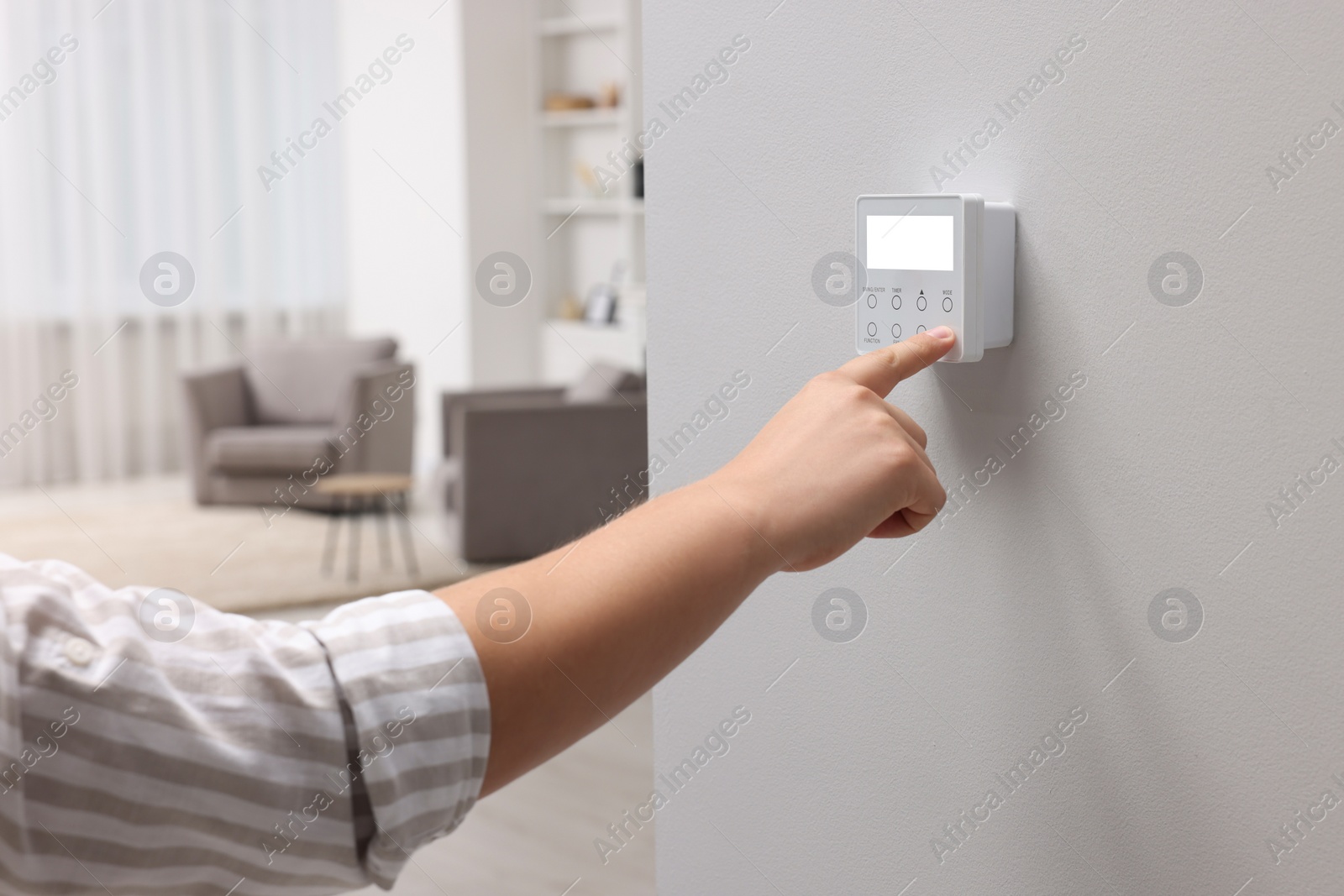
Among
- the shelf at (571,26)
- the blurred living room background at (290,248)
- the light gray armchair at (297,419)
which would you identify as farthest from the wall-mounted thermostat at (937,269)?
the shelf at (571,26)

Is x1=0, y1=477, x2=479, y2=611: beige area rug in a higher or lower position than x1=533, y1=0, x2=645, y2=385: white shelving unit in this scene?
lower

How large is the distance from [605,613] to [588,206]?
5908 mm

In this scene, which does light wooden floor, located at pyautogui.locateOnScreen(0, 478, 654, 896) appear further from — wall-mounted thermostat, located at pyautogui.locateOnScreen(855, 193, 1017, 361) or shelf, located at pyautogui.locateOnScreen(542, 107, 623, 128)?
shelf, located at pyautogui.locateOnScreen(542, 107, 623, 128)

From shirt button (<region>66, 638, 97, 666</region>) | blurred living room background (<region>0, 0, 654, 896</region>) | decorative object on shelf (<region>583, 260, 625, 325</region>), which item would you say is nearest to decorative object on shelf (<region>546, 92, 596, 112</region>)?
blurred living room background (<region>0, 0, 654, 896</region>)

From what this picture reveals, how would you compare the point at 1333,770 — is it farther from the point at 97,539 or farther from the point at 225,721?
the point at 97,539

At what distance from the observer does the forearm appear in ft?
1.47

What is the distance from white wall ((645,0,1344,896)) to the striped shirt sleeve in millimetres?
423

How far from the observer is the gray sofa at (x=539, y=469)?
4.30 metres

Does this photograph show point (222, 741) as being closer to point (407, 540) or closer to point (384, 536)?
point (407, 540)

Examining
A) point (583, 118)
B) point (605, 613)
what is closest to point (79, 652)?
point (605, 613)

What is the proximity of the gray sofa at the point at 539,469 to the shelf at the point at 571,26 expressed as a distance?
2.25 metres

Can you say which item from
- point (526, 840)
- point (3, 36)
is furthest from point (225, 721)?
point (3, 36)

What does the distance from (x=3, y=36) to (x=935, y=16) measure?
631 cm

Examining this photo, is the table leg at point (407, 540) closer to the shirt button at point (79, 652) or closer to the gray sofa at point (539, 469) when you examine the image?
the gray sofa at point (539, 469)
